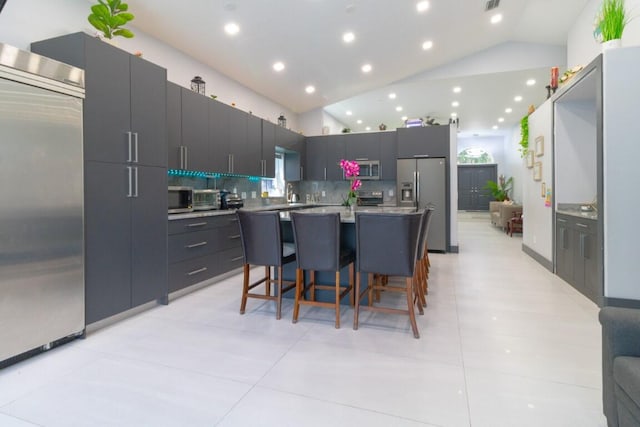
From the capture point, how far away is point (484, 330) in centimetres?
259

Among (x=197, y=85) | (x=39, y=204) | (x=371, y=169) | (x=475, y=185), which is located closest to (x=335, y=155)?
(x=371, y=169)

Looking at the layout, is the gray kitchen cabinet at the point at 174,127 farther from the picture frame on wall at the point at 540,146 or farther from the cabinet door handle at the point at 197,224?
the picture frame on wall at the point at 540,146

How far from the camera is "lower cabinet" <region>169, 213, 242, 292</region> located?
3.35m

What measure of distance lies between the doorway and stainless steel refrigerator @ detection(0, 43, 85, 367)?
46.4 feet

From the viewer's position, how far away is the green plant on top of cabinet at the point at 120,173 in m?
2.49

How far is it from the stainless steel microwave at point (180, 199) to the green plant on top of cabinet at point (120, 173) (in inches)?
19.7

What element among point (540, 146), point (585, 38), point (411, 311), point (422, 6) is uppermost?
point (422, 6)

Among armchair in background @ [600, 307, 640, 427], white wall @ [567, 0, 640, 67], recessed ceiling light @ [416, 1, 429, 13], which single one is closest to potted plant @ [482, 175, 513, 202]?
white wall @ [567, 0, 640, 67]

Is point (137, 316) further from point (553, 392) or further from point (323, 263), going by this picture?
point (553, 392)

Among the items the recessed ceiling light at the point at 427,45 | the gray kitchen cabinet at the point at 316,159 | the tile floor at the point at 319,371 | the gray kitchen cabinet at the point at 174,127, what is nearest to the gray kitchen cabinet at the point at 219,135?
the gray kitchen cabinet at the point at 174,127

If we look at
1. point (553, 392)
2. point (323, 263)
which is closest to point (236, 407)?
point (323, 263)

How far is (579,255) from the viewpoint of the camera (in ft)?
11.8

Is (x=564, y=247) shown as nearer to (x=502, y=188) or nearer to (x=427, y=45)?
(x=427, y=45)

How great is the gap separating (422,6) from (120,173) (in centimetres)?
419
